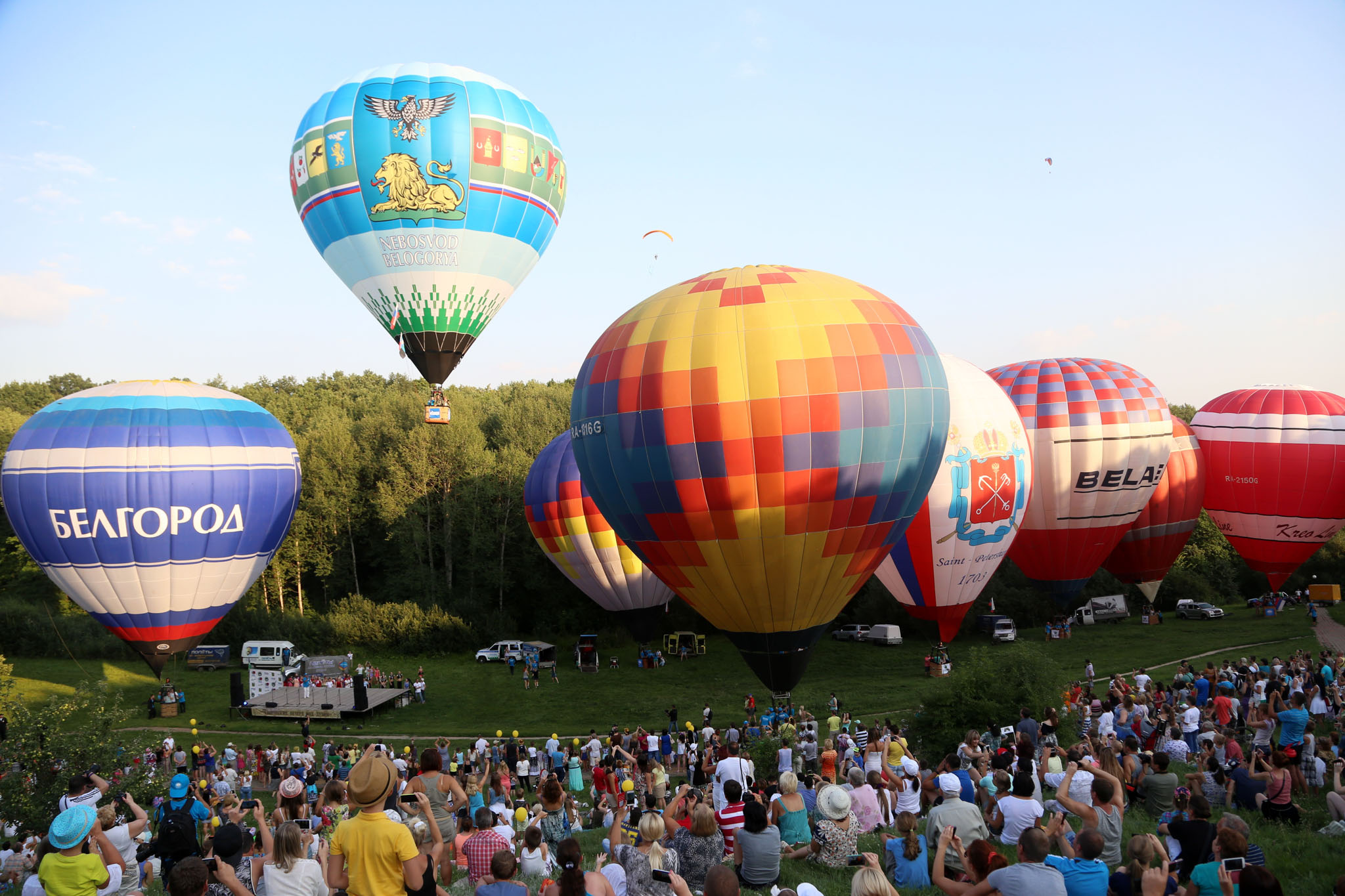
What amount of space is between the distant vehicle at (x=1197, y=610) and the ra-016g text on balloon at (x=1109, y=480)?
975 centimetres

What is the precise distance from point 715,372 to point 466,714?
45.9 feet

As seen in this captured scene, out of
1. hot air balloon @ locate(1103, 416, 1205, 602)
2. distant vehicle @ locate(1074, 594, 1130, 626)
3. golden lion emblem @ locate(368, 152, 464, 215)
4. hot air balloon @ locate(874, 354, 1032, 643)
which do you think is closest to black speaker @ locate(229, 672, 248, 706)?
golden lion emblem @ locate(368, 152, 464, 215)

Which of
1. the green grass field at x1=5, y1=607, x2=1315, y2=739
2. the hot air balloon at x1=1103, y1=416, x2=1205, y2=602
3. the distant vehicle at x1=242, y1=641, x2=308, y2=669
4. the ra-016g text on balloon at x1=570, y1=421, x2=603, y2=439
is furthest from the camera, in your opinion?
the distant vehicle at x1=242, y1=641, x2=308, y2=669

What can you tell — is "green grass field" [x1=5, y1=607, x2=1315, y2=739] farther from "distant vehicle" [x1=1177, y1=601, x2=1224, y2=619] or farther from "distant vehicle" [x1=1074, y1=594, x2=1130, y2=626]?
"distant vehicle" [x1=1177, y1=601, x2=1224, y2=619]

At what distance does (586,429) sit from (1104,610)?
23.7 m

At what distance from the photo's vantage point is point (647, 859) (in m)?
5.64

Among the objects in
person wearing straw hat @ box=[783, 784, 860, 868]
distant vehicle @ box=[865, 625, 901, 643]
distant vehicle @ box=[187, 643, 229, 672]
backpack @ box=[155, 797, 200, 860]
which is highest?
backpack @ box=[155, 797, 200, 860]

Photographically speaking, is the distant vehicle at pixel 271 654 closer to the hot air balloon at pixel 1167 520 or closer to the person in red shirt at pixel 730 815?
the person in red shirt at pixel 730 815

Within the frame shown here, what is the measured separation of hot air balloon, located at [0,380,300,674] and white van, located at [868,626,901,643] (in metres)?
19.8

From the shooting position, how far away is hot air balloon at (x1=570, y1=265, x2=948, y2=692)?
43.7 ft

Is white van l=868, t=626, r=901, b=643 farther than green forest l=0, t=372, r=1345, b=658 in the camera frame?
No

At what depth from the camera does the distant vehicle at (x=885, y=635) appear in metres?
30.5

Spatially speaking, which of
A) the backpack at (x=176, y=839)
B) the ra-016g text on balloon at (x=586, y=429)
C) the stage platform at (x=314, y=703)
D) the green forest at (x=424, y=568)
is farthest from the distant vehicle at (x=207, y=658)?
the backpack at (x=176, y=839)

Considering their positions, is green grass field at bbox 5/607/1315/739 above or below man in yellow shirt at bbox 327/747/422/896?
below
